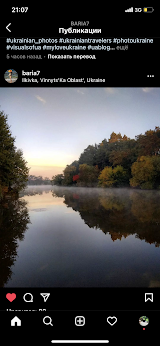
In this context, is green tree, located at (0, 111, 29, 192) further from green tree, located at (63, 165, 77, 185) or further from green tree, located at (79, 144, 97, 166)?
green tree, located at (63, 165, 77, 185)

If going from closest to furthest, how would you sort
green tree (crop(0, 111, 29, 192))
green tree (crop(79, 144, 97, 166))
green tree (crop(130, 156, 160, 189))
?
green tree (crop(0, 111, 29, 192))
green tree (crop(130, 156, 160, 189))
green tree (crop(79, 144, 97, 166))

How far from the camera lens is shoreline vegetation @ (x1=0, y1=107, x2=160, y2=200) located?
19.6m

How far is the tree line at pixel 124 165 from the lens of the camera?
1577 inches

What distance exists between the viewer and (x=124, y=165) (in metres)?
51.8
